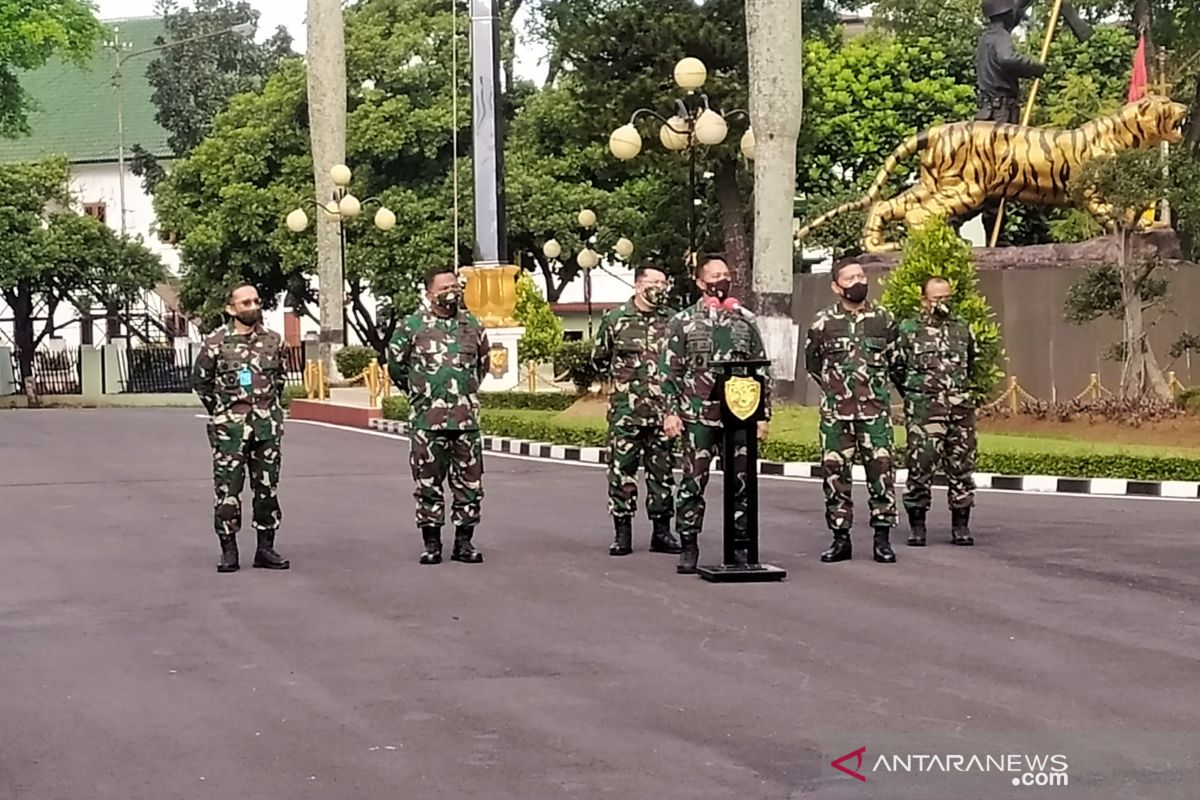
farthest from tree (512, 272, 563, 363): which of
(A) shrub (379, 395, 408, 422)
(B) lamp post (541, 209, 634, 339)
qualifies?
(B) lamp post (541, 209, 634, 339)

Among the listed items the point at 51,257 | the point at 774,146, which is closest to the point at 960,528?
the point at 774,146

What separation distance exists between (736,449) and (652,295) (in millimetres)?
1554

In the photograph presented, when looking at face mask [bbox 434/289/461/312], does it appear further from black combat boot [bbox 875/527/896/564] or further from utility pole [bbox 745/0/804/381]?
utility pole [bbox 745/0/804/381]

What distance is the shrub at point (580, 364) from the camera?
27234 millimetres

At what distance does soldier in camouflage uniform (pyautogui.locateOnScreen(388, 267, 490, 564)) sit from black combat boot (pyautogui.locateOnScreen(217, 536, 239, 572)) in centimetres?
108

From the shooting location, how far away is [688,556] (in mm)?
10922

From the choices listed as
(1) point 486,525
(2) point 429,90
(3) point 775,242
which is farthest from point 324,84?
(1) point 486,525

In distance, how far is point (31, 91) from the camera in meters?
63.2

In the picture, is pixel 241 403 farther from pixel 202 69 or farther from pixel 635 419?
pixel 202 69

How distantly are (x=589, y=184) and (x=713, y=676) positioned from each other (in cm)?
3559

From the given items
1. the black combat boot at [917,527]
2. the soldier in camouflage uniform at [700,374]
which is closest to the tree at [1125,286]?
the black combat boot at [917,527]

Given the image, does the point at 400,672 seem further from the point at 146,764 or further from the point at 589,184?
the point at 589,184

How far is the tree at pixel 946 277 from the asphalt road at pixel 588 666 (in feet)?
19.6

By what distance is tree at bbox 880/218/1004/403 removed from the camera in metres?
19.8
